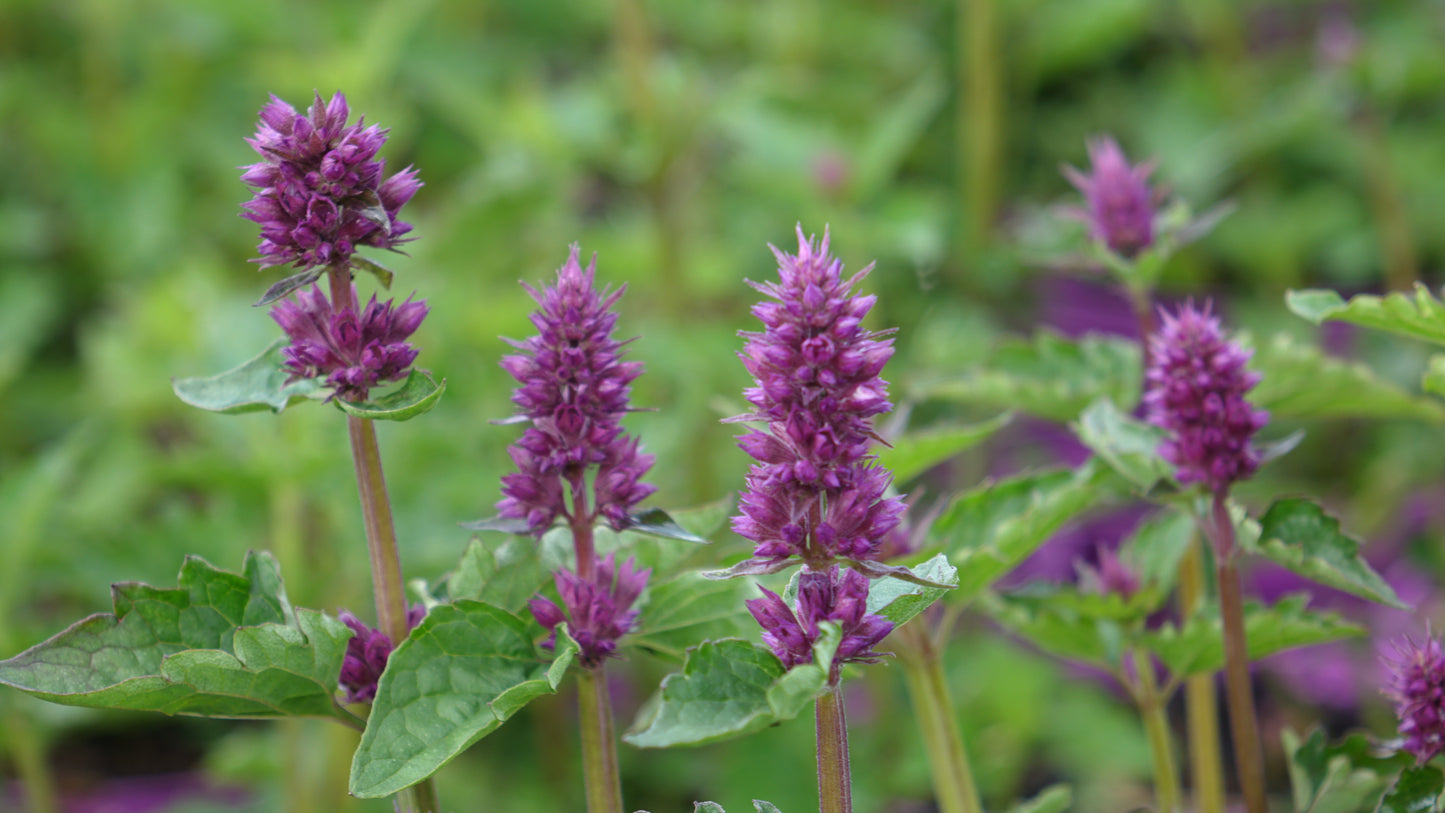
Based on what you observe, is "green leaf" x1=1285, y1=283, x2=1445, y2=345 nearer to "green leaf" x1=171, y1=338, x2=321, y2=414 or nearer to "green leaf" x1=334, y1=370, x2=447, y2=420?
"green leaf" x1=334, y1=370, x2=447, y2=420

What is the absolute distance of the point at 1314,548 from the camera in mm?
1075

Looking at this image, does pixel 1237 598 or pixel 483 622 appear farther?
pixel 1237 598

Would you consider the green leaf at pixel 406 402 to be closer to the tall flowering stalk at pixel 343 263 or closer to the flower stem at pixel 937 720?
the tall flowering stalk at pixel 343 263

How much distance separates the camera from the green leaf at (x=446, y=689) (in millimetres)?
848

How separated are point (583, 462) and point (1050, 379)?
2.58 feet

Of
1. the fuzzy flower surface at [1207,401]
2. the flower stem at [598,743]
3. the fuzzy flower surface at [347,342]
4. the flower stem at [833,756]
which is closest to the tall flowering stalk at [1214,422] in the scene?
the fuzzy flower surface at [1207,401]

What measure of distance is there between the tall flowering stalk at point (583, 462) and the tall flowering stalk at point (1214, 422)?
45 cm

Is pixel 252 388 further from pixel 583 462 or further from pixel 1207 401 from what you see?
pixel 1207 401

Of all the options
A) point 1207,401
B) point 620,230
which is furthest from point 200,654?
point 620,230

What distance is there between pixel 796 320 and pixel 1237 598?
1.73 feet

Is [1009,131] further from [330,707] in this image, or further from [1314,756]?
[330,707]

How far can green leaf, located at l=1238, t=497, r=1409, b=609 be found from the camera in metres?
1.04

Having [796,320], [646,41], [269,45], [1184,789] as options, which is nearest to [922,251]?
[646,41]

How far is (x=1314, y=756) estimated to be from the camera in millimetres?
1141
